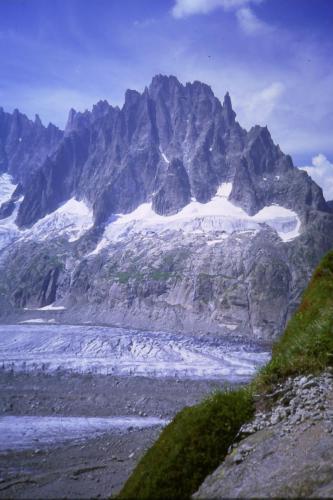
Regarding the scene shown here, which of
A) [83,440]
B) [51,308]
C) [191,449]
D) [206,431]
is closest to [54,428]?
[83,440]

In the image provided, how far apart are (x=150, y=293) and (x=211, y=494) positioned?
16864 cm

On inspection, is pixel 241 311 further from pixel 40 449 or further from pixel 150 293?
pixel 40 449

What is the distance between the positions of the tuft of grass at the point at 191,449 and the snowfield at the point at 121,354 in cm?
5801

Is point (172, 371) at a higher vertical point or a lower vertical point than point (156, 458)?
lower

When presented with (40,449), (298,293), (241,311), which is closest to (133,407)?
(40,449)

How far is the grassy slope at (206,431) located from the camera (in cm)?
992

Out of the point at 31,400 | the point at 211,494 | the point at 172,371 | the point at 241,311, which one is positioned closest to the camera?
the point at 211,494

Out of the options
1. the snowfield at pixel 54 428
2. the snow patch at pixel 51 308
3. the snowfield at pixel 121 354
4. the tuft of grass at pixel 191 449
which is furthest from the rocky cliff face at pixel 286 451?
the snow patch at pixel 51 308

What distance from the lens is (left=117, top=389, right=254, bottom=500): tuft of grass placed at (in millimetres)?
9852

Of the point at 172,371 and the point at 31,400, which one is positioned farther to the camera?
the point at 172,371

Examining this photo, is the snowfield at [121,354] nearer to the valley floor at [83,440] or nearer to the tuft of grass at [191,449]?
the valley floor at [83,440]

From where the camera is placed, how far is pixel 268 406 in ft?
36.1

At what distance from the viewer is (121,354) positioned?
81.2 meters

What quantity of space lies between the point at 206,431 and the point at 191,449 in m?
0.65
